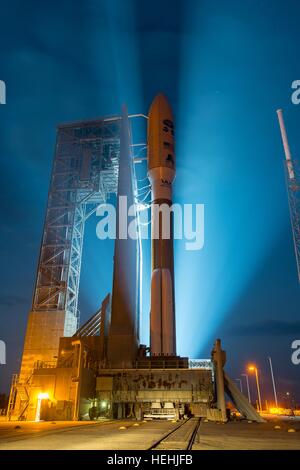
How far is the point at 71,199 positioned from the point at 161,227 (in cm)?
1270

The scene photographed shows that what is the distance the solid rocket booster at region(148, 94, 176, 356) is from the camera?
29.2 m

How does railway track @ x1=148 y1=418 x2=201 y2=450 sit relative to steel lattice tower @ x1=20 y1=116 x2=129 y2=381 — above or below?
below

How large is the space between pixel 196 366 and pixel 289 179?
111ft

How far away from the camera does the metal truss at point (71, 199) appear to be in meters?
36.3

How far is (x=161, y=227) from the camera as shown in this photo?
32938 mm

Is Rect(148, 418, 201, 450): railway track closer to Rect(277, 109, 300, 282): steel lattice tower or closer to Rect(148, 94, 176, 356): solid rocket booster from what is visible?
Rect(148, 94, 176, 356): solid rocket booster

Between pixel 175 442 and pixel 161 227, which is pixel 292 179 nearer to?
pixel 161 227

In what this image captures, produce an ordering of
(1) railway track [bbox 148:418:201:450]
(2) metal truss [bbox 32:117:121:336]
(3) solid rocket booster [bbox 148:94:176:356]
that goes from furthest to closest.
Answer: (2) metal truss [bbox 32:117:121:336], (3) solid rocket booster [bbox 148:94:176:356], (1) railway track [bbox 148:418:201:450]

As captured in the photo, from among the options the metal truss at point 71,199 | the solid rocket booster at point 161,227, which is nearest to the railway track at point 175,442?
the solid rocket booster at point 161,227

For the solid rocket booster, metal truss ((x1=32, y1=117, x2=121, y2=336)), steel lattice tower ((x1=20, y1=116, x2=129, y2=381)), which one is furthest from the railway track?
metal truss ((x1=32, y1=117, x2=121, y2=336))

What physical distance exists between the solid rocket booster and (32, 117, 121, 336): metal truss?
7.27 meters

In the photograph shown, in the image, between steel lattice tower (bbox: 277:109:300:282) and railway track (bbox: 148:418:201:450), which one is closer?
railway track (bbox: 148:418:201:450)
